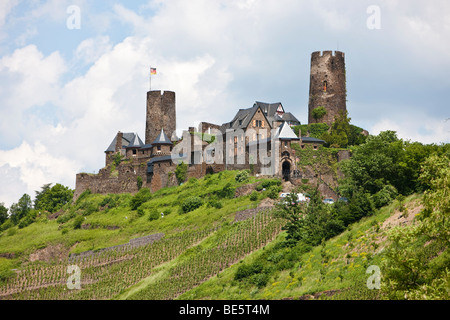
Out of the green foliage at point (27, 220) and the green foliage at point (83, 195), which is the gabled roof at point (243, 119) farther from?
the green foliage at point (27, 220)

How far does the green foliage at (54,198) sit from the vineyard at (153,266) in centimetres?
2689

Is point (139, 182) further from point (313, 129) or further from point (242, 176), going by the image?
point (313, 129)

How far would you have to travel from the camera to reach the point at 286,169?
75.3 m

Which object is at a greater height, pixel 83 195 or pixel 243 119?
pixel 243 119

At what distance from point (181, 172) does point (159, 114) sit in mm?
17527

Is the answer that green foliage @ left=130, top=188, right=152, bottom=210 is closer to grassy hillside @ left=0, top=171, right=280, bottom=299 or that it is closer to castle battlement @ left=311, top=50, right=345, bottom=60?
grassy hillside @ left=0, top=171, right=280, bottom=299

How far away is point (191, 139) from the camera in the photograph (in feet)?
295

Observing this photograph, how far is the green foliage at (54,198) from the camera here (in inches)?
3807

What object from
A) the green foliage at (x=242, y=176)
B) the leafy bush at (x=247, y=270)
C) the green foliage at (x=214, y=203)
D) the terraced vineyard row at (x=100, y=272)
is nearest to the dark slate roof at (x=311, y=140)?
the green foliage at (x=242, y=176)

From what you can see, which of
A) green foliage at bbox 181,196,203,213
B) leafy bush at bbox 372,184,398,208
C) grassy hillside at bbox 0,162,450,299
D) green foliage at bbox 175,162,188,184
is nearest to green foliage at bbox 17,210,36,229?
grassy hillside at bbox 0,162,450,299

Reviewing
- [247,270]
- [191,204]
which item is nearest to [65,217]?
[191,204]

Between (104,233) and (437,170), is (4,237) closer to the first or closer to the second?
(104,233)

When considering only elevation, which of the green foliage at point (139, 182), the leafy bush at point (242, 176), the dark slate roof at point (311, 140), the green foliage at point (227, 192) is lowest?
the green foliage at point (227, 192)

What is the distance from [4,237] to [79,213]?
1017cm
